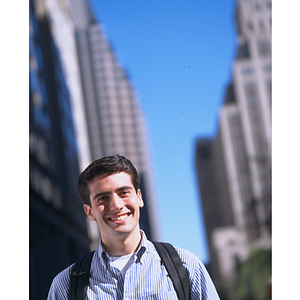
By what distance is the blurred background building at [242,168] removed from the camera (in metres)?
5.01

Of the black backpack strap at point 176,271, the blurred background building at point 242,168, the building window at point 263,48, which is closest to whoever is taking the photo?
the black backpack strap at point 176,271

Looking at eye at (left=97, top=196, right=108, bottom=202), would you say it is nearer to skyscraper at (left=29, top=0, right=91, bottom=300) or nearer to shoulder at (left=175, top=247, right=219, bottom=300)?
shoulder at (left=175, top=247, right=219, bottom=300)

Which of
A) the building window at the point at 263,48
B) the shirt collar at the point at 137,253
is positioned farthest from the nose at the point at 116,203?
the building window at the point at 263,48

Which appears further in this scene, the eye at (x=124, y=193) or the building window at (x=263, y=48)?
the building window at (x=263, y=48)

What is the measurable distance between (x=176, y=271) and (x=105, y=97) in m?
3.96

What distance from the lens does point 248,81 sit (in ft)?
18.8

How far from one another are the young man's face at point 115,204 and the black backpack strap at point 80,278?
219 millimetres

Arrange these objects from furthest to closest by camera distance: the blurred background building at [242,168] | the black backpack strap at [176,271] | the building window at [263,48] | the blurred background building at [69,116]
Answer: the building window at [263,48], the blurred background building at [69,116], the blurred background building at [242,168], the black backpack strap at [176,271]

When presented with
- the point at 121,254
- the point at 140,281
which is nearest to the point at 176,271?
the point at 140,281

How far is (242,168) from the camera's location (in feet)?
20.0

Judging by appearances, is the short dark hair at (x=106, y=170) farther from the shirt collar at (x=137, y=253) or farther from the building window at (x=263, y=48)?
the building window at (x=263, y=48)

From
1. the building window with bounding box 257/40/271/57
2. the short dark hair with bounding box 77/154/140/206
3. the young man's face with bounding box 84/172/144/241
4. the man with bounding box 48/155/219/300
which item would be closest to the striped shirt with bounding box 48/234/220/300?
the man with bounding box 48/155/219/300
